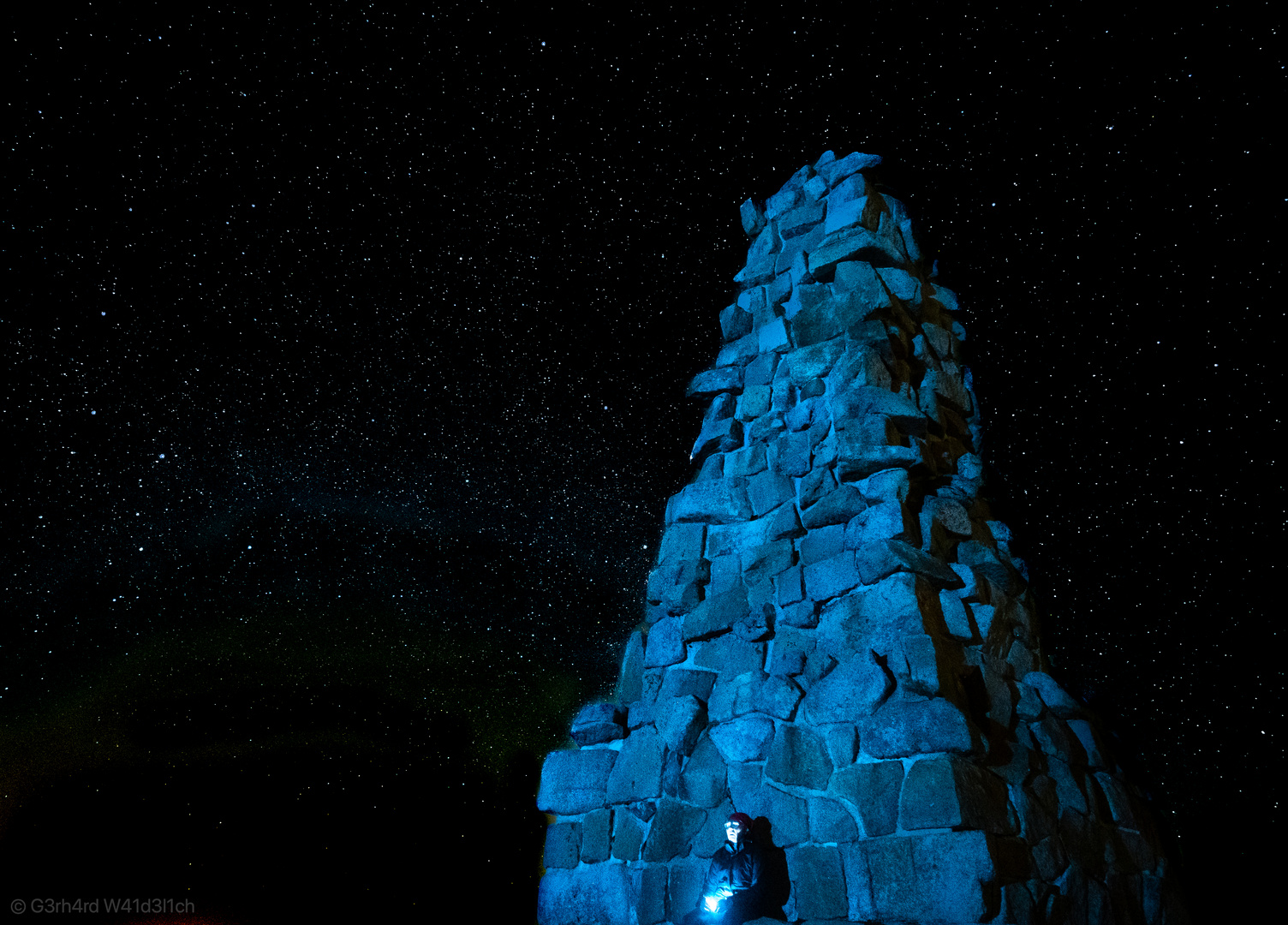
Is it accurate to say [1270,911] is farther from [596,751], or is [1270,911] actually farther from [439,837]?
[439,837]

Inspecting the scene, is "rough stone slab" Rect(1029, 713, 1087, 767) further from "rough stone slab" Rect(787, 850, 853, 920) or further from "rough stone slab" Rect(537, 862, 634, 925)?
"rough stone slab" Rect(537, 862, 634, 925)

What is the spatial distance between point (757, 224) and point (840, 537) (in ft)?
9.10

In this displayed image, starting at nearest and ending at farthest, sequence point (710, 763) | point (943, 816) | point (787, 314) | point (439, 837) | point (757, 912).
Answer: point (943, 816)
point (757, 912)
point (710, 763)
point (787, 314)
point (439, 837)

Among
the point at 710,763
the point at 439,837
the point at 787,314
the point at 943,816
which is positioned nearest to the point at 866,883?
the point at 943,816

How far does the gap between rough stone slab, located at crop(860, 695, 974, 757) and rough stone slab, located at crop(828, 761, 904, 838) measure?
7cm

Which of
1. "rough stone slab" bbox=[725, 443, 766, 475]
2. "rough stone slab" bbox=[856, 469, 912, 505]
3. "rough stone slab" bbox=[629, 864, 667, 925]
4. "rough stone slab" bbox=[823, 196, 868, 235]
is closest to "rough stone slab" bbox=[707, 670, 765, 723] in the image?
"rough stone slab" bbox=[629, 864, 667, 925]

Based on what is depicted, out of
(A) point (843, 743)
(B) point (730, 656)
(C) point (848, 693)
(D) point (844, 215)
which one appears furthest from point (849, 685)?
(D) point (844, 215)

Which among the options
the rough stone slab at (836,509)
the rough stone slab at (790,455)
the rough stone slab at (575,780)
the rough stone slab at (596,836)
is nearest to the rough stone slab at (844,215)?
the rough stone slab at (790,455)

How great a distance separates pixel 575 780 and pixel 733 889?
1138mm

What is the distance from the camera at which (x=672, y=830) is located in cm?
336

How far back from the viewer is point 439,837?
25.6m

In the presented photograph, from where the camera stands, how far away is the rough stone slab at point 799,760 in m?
3.15

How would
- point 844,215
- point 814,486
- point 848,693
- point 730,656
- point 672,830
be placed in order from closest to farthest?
point 848,693
point 672,830
point 730,656
point 814,486
point 844,215

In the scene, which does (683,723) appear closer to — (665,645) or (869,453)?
(665,645)
